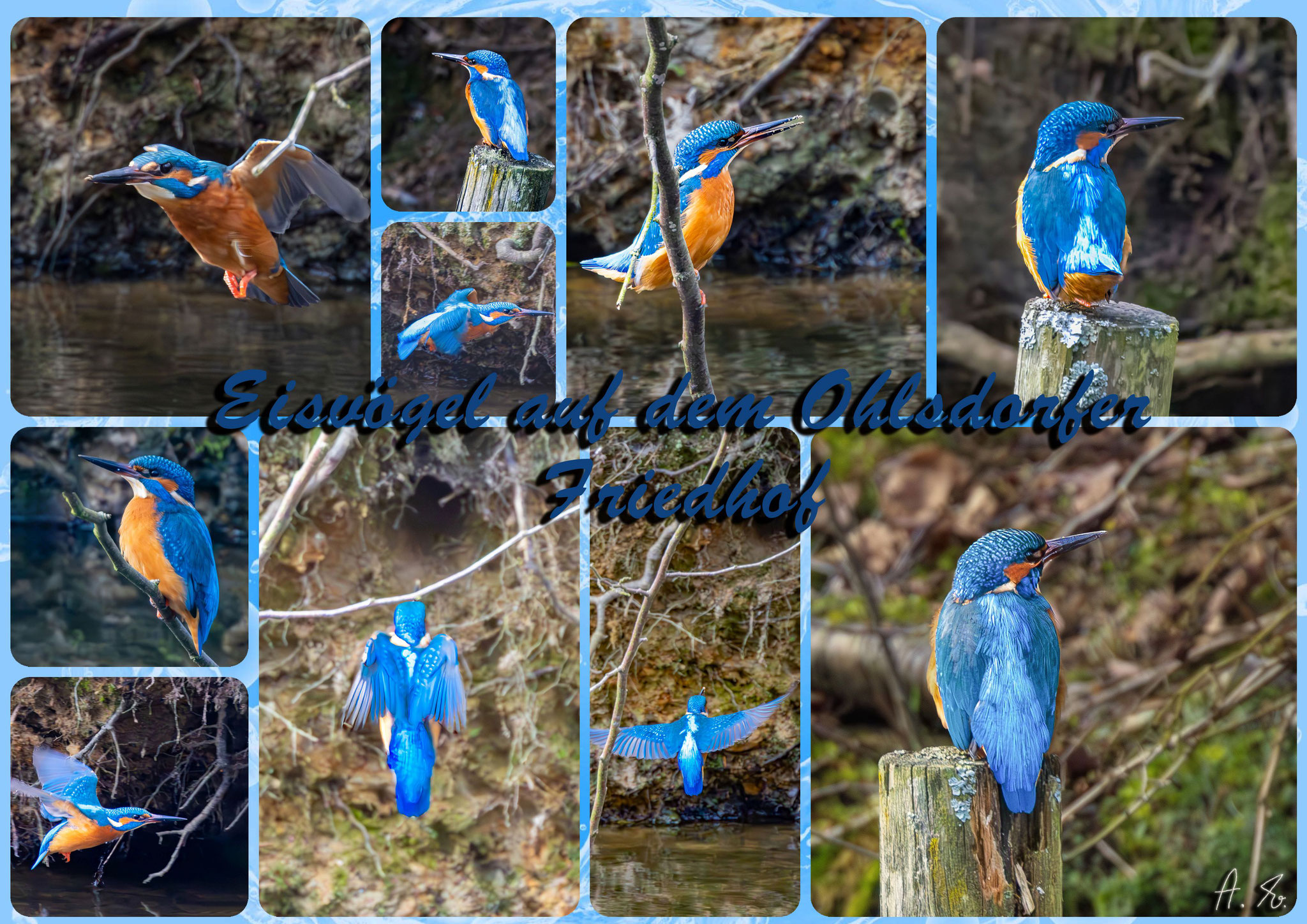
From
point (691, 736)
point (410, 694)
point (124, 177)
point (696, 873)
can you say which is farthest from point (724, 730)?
point (124, 177)

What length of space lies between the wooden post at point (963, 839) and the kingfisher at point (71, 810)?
70.6 inches

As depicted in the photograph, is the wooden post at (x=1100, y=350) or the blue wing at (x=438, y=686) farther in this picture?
the blue wing at (x=438, y=686)

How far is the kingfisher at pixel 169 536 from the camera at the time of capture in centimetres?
268

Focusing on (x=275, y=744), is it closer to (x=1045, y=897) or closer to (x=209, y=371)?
(x=209, y=371)

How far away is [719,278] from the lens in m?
3.01

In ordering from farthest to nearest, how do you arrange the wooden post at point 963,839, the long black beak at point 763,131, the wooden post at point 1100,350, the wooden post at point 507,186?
the wooden post at point 507,186 < the long black beak at point 763,131 < the wooden post at point 1100,350 < the wooden post at point 963,839

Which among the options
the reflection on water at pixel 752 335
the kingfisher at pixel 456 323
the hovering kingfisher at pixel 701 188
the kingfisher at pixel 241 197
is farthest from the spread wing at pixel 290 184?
the hovering kingfisher at pixel 701 188

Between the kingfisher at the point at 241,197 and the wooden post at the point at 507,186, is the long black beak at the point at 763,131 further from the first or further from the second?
the kingfisher at the point at 241,197

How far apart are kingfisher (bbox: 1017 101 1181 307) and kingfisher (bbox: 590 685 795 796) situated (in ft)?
4.15

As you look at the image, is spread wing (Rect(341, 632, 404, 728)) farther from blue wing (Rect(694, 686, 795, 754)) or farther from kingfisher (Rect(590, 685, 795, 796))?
blue wing (Rect(694, 686, 795, 754))

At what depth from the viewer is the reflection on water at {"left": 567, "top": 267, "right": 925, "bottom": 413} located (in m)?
2.74

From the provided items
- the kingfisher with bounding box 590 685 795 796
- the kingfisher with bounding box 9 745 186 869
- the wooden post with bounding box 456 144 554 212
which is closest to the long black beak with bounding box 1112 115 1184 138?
the wooden post with bounding box 456 144 554 212

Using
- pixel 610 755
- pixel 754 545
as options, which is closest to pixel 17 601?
pixel 610 755

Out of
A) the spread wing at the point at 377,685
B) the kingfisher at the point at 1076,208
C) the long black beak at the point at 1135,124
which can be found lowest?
the spread wing at the point at 377,685
